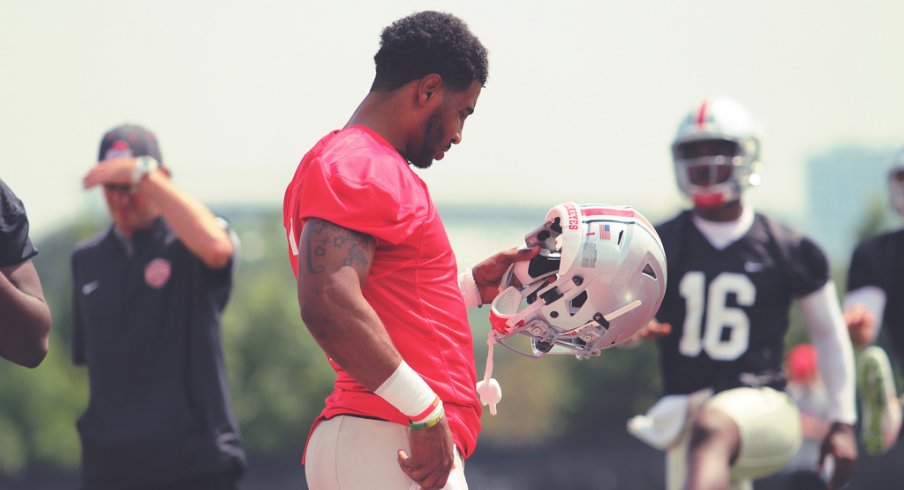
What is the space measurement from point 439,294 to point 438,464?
1.72 ft

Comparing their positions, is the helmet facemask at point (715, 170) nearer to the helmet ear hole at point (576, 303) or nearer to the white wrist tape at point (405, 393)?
the helmet ear hole at point (576, 303)

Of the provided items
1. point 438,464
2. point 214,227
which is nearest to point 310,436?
point 438,464

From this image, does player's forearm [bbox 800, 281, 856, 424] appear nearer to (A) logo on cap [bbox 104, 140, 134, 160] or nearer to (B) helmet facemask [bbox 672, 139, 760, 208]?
(B) helmet facemask [bbox 672, 139, 760, 208]

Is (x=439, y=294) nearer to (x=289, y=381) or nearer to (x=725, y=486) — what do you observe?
(x=725, y=486)

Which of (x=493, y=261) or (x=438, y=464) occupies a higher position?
(x=493, y=261)

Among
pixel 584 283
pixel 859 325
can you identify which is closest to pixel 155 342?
pixel 584 283

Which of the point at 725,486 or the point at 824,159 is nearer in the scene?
the point at 725,486

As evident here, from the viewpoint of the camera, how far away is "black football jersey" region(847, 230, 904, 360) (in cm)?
769

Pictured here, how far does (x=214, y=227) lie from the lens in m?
6.05

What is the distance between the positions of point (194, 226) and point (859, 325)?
146 inches

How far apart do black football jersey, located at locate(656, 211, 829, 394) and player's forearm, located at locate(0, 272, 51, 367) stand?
3597 millimetres

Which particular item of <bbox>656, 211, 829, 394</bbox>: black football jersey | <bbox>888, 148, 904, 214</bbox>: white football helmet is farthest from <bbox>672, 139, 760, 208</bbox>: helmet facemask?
<bbox>888, 148, 904, 214</bbox>: white football helmet

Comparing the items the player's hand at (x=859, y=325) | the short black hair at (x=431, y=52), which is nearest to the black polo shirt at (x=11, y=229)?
the short black hair at (x=431, y=52)

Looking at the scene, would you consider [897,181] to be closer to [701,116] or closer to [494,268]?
[701,116]
